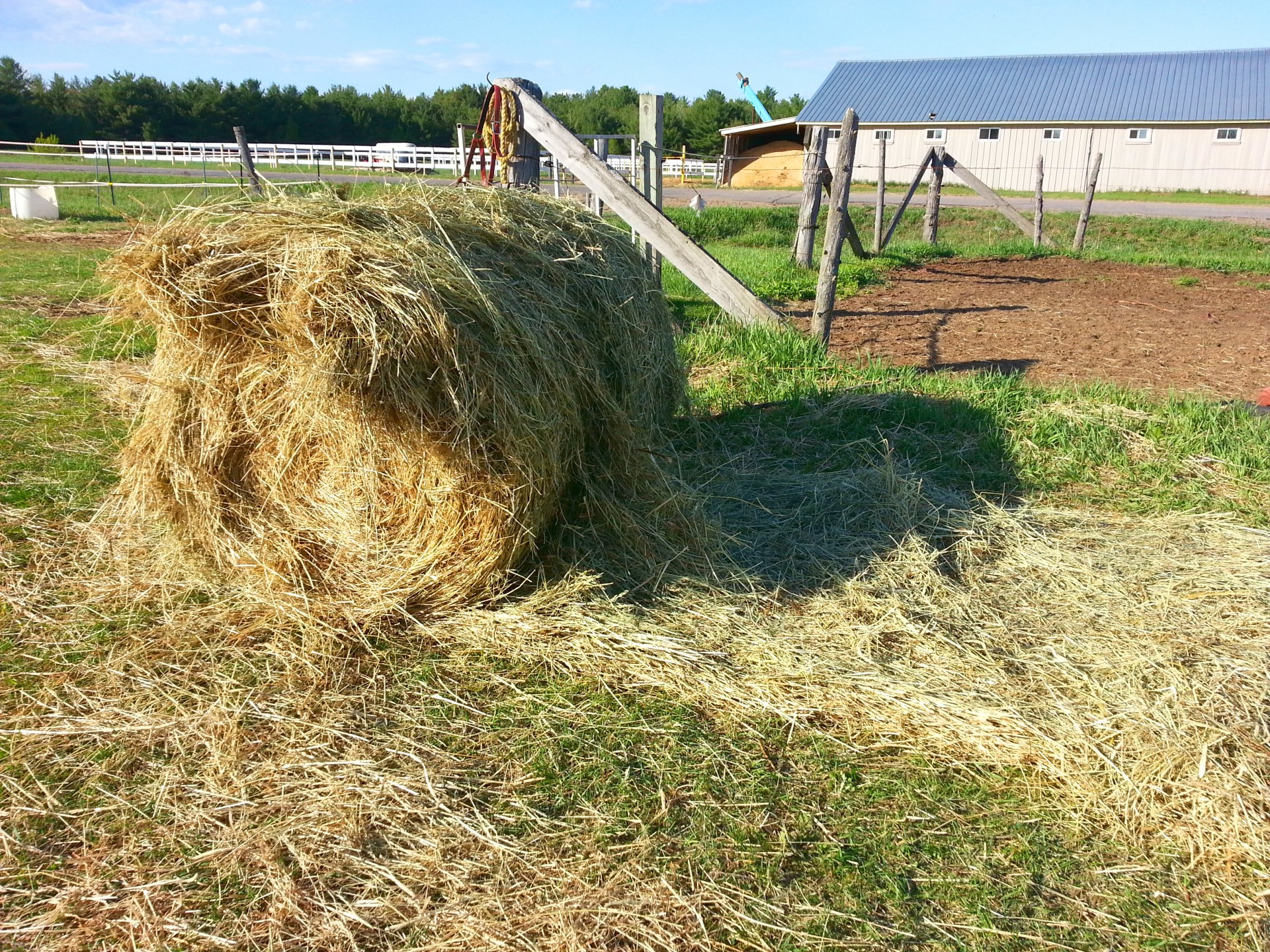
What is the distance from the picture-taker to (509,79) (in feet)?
19.6

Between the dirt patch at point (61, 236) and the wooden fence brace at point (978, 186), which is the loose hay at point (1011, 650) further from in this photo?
the dirt patch at point (61, 236)

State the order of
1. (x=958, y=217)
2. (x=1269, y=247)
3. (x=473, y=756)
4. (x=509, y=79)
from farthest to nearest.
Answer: (x=958, y=217) → (x=1269, y=247) → (x=509, y=79) → (x=473, y=756)

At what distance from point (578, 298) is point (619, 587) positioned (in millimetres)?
1246

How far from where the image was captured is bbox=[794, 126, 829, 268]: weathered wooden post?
9.74 metres

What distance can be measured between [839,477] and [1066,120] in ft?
133

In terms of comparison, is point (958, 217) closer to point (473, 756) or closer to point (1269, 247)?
point (1269, 247)

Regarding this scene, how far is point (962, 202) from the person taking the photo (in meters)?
28.2

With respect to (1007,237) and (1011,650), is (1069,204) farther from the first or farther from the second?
(1011,650)

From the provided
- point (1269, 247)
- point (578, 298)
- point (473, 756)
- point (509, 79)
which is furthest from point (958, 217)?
point (473, 756)

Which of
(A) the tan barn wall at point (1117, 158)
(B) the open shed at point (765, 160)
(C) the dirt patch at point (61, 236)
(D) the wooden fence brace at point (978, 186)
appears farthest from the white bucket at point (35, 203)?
(A) the tan barn wall at point (1117, 158)

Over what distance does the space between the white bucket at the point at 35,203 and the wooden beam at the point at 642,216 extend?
13613 millimetres

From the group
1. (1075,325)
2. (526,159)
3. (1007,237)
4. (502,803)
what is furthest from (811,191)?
(1007,237)

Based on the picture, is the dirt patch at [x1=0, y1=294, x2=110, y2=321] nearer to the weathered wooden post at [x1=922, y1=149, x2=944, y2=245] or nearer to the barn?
the weathered wooden post at [x1=922, y1=149, x2=944, y2=245]

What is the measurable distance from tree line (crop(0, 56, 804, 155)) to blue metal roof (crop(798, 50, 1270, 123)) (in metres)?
10.9
